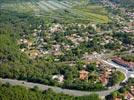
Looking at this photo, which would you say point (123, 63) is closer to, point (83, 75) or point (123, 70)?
point (123, 70)

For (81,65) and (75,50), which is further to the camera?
(75,50)

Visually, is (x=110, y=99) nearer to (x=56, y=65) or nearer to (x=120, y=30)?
(x=56, y=65)

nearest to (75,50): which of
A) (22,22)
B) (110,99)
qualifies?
(110,99)

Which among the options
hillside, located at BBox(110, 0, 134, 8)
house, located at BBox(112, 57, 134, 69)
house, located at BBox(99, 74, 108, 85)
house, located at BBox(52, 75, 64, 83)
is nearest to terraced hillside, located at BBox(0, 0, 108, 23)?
hillside, located at BBox(110, 0, 134, 8)

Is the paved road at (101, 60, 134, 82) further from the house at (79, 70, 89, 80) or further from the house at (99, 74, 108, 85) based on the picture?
the house at (79, 70, 89, 80)

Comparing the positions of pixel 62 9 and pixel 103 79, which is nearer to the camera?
pixel 103 79

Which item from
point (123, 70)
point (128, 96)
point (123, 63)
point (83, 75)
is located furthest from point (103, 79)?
point (123, 63)
